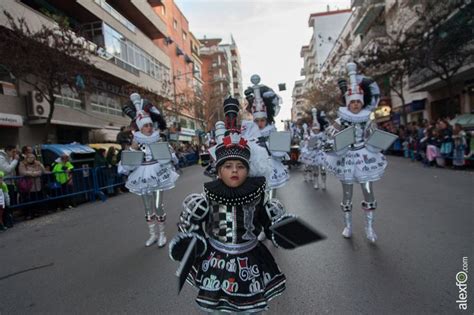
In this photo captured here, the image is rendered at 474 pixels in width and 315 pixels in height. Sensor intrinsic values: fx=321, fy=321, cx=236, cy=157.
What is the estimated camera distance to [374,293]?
2.97 metres

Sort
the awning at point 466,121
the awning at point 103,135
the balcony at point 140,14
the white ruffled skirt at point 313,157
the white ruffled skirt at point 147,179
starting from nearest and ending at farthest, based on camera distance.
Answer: the white ruffled skirt at point 147,179
the white ruffled skirt at point 313,157
the awning at point 466,121
the awning at point 103,135
the balcony at point 140,14

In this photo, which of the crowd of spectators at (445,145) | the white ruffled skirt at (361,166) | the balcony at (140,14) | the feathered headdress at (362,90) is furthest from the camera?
the balcony at (140,14)

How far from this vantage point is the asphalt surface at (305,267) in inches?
115

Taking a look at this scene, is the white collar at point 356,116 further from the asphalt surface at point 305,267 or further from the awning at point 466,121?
the awning at point 466,121

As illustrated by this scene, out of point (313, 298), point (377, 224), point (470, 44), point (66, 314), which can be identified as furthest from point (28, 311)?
point (470, 44)

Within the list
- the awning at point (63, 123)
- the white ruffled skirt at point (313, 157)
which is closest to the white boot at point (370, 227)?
the white ruffled skirt at point (313, 157)

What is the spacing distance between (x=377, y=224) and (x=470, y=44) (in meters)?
17.2

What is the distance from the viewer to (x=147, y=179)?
479 cm

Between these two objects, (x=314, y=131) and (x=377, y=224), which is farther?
(x=314, y=131)

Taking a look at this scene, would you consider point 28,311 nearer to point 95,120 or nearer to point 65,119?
point 65,119

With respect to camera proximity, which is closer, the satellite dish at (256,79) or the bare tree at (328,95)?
the satellite dish at (256,79)

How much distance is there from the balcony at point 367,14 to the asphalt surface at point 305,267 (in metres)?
30.4

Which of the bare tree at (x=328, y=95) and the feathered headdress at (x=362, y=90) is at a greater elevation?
the bare tree at (x=328, y=95)

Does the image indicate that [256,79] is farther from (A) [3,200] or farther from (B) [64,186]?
(B) [64,186]
